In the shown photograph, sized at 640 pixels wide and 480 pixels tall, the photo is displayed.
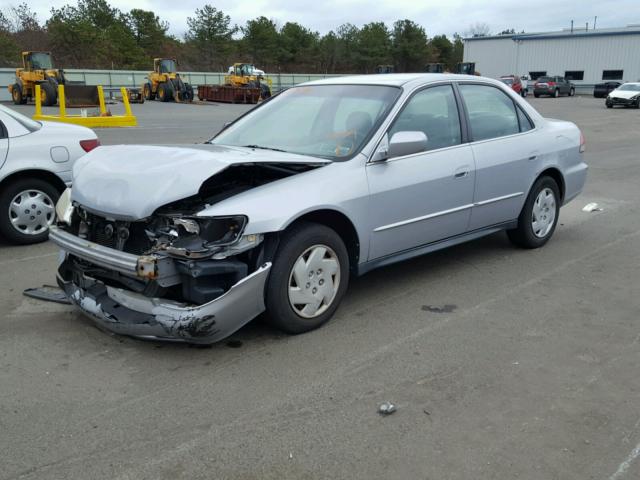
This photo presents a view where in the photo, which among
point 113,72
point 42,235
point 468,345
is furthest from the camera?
point 113,72

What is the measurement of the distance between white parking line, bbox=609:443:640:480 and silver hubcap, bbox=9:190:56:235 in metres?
5.61

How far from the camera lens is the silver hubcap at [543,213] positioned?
6026 millimetres

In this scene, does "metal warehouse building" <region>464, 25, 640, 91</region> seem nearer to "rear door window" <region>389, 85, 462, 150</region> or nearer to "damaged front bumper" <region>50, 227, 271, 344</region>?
"rear door window" <region>389, 85, 462, 150</region>

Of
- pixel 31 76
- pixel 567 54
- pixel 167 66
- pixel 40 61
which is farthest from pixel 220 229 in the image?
pixel 567 54

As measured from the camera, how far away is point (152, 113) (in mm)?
26453

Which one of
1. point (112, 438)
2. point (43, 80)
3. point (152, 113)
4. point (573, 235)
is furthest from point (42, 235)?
point (43, 80)

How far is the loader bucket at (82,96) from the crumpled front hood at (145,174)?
19.3 meters

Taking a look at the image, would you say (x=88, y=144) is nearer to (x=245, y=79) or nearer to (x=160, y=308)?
(x=160, y=308)

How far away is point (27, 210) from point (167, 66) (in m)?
31.6

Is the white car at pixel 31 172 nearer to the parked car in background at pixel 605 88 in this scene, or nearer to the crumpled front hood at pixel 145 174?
the crumpled front hood at pixel 145 174

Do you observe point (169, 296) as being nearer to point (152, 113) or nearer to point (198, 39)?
point (152, 113)

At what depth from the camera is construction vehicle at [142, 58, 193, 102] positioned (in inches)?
1359

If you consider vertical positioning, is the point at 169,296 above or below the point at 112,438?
above

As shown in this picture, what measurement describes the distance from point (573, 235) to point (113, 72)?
128ft
